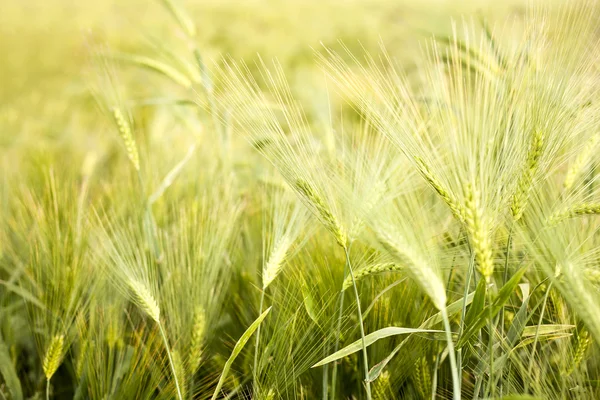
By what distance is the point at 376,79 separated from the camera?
66 centimetres

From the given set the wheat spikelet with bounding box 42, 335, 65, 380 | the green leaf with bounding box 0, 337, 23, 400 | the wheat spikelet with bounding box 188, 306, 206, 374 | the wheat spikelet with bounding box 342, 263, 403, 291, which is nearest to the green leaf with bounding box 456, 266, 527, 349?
the wheat spikelet with bounding box 342, 263, 403, 291

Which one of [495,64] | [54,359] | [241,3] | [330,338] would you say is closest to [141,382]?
[54,359]

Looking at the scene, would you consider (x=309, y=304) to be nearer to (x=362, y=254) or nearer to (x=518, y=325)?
(x=362, y=254)

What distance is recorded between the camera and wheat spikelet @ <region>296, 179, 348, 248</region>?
0.62 metres

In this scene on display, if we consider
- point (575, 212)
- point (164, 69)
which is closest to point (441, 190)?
point (575, 212)

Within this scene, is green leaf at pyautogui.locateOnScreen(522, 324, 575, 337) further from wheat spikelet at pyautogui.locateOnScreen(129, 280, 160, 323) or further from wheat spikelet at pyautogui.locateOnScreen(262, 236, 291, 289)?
wheat spikelet at pyautogui.locateOnScreen(129, 280, 160, 323)

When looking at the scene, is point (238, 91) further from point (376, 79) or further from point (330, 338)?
point (330, 338)

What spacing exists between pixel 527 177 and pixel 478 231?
13cm

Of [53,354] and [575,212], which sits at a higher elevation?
[575,212]

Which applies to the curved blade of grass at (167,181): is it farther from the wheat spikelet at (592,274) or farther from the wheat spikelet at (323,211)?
the wheat spikelet at (592,274)

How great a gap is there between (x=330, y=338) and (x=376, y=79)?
35cm

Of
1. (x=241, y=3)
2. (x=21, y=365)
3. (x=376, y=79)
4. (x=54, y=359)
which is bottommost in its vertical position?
(x=21, y=365)

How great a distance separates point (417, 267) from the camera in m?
0.53

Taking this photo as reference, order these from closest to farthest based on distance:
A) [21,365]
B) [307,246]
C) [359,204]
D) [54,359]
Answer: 1. [359,204]
2. [54,359]
3. [307,246]
4. [21,365]
